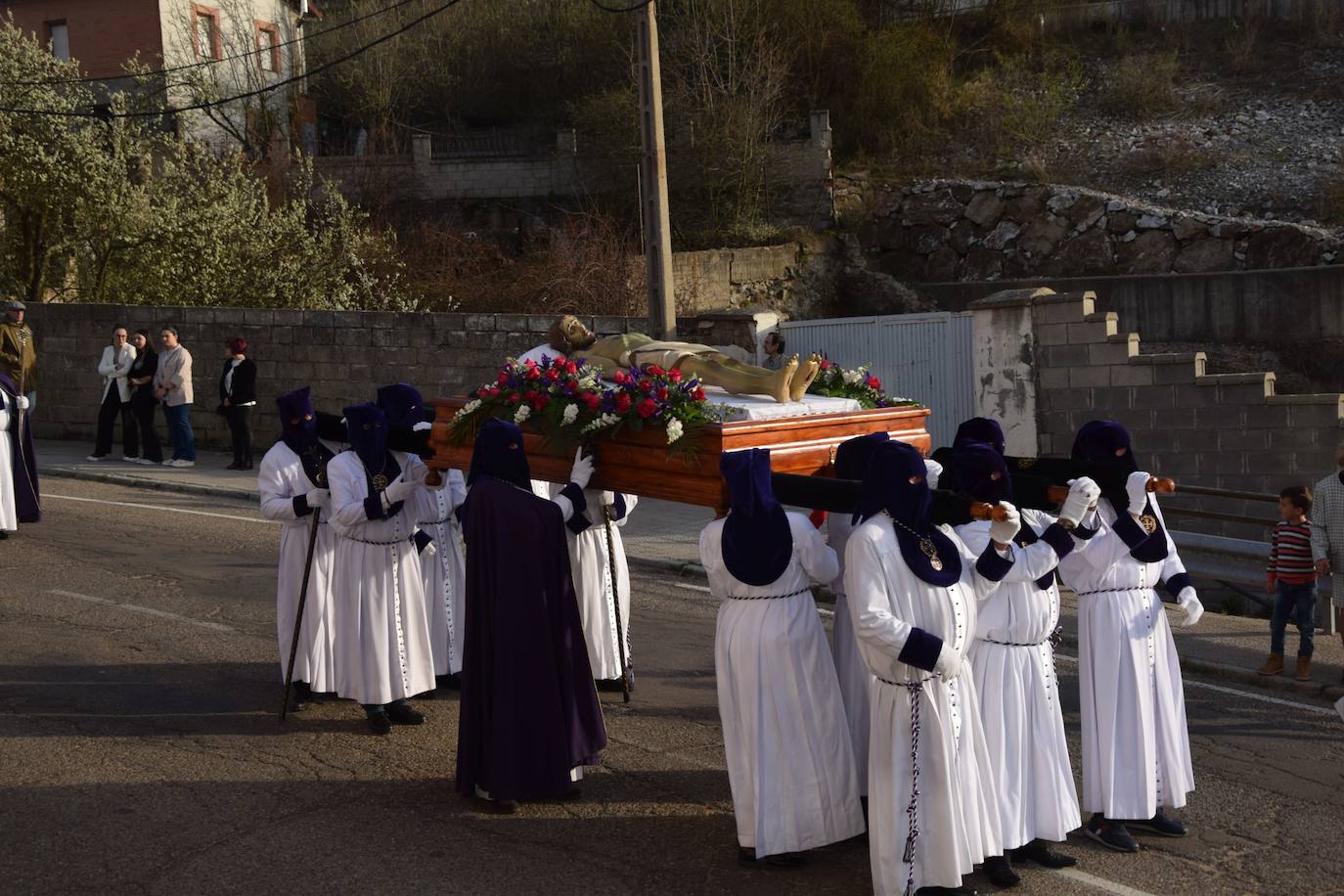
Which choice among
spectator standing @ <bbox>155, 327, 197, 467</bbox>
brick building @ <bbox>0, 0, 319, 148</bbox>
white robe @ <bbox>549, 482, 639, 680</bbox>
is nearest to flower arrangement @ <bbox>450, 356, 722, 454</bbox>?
white robe @ <bbox>549, 482, 639, 680</bbox>

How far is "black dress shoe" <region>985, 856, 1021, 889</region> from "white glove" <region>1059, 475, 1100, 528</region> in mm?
1464

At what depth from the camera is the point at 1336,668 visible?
30.6 ft

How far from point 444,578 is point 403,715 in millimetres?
931

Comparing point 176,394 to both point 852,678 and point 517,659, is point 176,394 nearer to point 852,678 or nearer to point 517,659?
point 517,659

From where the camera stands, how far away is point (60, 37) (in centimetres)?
3794

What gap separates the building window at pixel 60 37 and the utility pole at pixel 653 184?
92.9ft

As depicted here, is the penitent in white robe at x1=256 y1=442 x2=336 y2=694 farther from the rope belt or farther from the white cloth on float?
the rope belt

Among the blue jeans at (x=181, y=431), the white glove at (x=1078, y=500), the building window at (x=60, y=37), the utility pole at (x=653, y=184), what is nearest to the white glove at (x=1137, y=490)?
the white glove at (x=1078, y=500)

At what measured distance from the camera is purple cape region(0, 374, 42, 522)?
13289 mm

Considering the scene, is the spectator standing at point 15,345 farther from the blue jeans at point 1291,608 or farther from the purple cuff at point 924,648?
the blue jeans at point 1291,608

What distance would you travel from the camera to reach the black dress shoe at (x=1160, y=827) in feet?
21.3

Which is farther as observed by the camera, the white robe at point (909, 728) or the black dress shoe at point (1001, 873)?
the black dress shoe at point (1001, 873)

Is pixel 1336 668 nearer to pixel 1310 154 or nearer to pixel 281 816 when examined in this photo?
pixel 281 816

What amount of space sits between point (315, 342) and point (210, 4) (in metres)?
22.5
